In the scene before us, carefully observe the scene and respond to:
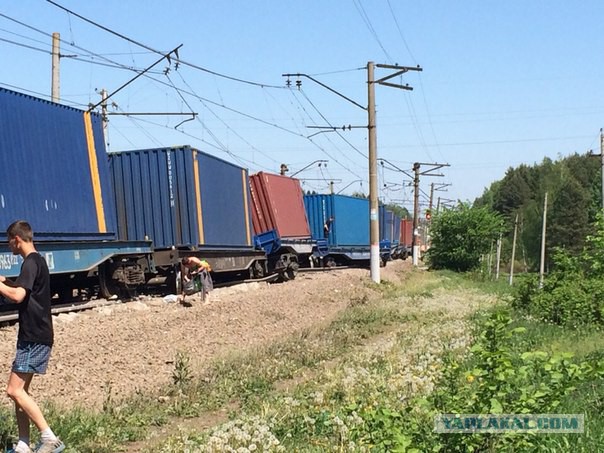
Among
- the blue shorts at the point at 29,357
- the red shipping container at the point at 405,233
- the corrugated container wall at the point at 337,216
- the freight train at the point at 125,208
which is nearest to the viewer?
the blue shorts at the point at 29,357

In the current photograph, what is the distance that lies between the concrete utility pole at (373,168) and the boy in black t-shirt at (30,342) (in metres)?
18.6

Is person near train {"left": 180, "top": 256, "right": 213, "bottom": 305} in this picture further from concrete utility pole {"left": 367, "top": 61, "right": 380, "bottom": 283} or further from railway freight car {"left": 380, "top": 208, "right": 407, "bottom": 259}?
railway freight car {"left": 380, "top": 208, "right": 407, "bottom": 259}

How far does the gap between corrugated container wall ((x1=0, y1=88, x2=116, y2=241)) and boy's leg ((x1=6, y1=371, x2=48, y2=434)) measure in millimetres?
6878

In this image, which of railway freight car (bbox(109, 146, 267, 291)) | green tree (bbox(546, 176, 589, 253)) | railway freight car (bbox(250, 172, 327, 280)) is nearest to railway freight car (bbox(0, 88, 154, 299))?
railway freight car (bbox(109, 146, 267, 291))

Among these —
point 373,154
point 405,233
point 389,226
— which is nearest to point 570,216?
point 405,233

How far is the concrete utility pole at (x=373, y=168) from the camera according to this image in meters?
23.3

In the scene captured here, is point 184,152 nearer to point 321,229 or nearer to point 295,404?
point 295,404

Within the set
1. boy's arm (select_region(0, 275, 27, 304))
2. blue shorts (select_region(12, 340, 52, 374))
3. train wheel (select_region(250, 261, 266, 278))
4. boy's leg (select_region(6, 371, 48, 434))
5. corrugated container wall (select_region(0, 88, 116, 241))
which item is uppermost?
corrugated container wall (select_region(0, 88, 116, 241))

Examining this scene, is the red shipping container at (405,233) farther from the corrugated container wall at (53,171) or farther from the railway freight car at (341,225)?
the corrugated container wall at (53,171)

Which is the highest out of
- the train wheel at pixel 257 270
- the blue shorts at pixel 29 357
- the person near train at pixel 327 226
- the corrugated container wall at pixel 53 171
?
the corrugated container wall at pixel 53 171

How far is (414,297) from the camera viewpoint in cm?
1855

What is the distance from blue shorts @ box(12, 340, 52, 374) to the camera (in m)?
4.76

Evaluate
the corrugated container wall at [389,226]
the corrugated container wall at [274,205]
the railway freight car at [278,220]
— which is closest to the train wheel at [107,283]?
the railway freight car at [278,220]

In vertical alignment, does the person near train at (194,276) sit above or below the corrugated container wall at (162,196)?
below
